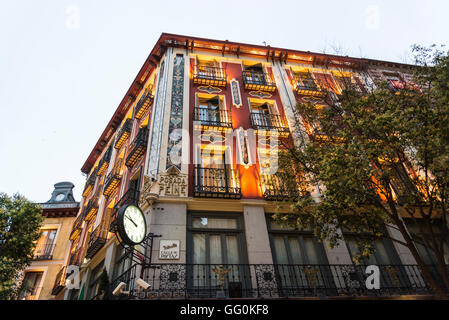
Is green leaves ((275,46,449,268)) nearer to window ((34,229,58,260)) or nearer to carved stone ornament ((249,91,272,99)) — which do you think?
carved stone ornament ((249,91,272,99))

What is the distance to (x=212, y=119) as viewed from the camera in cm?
1727

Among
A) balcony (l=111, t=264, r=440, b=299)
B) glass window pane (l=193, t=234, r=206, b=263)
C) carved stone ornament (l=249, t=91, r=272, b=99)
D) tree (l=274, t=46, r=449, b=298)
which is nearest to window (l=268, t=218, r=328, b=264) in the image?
balcony (l=111, t=264, r=440, b=299)

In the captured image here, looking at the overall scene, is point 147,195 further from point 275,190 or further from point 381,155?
point 381,155

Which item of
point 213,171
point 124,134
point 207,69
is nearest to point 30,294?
point 124,134

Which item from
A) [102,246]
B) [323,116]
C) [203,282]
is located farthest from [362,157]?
[102,246]

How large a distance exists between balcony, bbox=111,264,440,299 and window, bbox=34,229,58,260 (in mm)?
16463

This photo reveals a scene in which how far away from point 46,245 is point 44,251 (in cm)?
60

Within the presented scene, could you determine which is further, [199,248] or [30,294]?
[30,294]

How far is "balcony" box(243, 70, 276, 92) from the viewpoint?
748 inches

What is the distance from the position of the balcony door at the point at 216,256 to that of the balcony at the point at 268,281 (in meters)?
0.03

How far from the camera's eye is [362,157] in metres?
9.91
